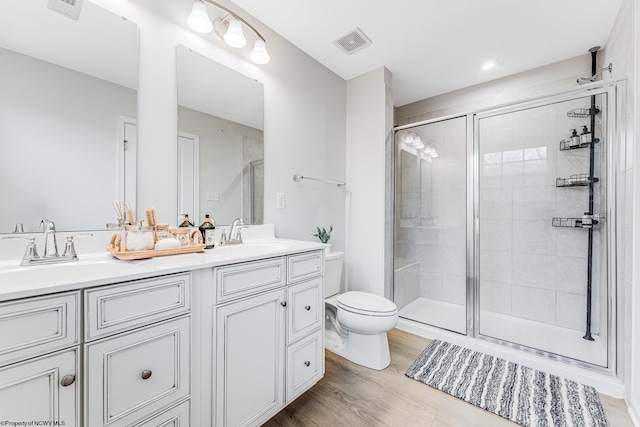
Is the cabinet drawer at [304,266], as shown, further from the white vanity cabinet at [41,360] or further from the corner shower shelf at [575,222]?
the corner shower shelf at [575,222]

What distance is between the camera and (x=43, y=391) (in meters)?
0.66

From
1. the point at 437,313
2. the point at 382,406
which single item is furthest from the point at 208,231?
the point at 437,313

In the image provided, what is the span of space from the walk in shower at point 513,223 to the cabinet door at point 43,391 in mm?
2318

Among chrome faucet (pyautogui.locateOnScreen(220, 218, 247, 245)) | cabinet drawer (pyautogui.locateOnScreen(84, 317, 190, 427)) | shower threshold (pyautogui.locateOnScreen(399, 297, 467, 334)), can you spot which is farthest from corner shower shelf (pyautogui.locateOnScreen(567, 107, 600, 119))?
cabinet drawer (pyautogui.locateOnScreen(84, 317, 190, 427))

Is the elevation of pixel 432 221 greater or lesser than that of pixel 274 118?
lesser

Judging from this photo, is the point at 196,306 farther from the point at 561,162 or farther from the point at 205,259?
the point at 561,162

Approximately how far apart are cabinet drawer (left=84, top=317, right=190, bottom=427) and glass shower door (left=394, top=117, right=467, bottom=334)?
2.04 metres

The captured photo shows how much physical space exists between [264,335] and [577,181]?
2576 mm

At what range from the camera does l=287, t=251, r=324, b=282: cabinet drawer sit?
4.36ft

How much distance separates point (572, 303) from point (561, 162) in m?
1.19

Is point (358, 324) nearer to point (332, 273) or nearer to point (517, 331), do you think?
point (332, 273)

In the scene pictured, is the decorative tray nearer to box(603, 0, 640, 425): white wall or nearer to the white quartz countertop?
the white quartz countertop

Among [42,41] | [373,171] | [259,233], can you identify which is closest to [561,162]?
[373,171]

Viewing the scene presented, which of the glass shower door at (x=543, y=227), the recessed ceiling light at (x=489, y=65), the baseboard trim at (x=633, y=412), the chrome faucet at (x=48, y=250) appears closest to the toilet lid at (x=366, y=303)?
the glass shower door at (x=543, y=227)
